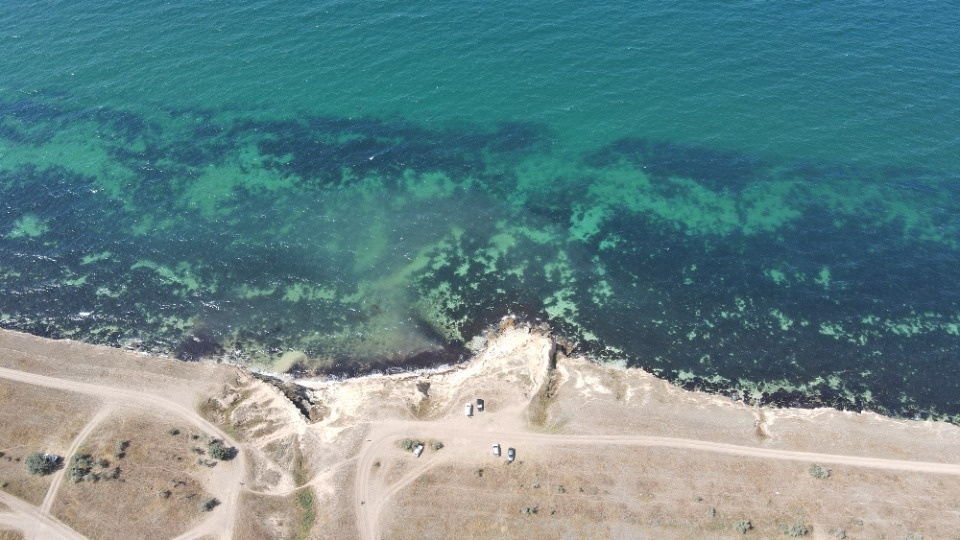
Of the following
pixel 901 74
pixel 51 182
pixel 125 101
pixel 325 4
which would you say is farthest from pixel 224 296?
pixel 901 74

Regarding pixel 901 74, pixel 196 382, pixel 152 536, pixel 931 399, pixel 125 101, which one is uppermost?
pixel 125 101

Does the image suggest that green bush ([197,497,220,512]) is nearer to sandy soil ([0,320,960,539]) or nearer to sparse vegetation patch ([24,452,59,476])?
sandy soil ([0,320,960,539])

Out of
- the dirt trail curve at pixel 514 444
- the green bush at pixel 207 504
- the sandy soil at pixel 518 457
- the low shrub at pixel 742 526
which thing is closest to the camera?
the low shrub at pixel 742 526

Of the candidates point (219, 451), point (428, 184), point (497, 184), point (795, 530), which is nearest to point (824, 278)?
point (795, 530)

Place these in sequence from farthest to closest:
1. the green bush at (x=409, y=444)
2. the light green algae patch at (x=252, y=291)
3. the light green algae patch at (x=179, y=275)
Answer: the light green algae patch at (x=179, y=275), the light green algae patch at (x=252, y=291), the green bush at (x=409, y=444)

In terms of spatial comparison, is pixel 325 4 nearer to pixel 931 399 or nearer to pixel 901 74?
pixel 901 74

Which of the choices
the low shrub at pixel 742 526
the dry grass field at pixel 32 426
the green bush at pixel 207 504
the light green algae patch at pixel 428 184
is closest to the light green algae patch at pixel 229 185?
the light green algae patch at pixel 428 184

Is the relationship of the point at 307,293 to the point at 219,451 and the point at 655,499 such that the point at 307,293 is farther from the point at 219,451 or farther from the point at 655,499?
the point at 655,499

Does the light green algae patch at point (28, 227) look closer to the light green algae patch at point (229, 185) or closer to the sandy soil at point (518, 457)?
the light green algae patch at point (229, 185)
